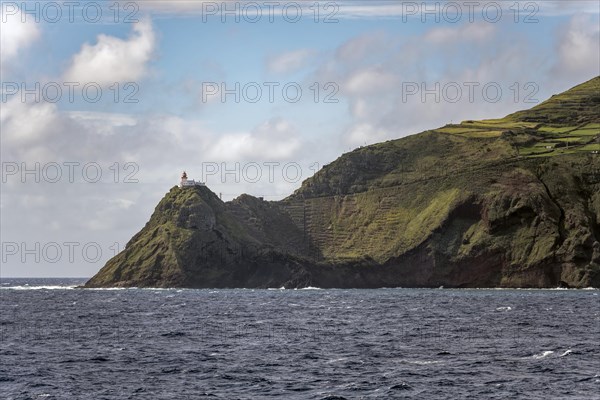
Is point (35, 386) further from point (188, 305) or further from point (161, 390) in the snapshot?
point (188, 305)

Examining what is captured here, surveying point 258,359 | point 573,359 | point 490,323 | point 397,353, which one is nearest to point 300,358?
point 258,359

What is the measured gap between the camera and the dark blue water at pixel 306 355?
2424 inches

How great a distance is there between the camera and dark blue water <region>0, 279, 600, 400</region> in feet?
202

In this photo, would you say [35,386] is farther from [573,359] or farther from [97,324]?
[97,324]

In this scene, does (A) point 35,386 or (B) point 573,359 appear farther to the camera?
(B) point 573,359

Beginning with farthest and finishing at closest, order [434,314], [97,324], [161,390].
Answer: [434,314] → [97,324] → [161,390]

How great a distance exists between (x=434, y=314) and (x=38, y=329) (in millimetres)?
55037

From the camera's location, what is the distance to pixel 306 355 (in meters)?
79.2

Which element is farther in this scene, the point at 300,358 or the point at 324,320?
the point at 324,320

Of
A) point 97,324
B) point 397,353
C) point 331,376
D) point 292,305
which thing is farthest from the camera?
point 292,305

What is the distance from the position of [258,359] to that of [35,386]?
2037cm

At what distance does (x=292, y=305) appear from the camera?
6348 inches

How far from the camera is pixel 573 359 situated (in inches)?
2923

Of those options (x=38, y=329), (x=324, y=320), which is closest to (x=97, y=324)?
(x=38, y=329)
